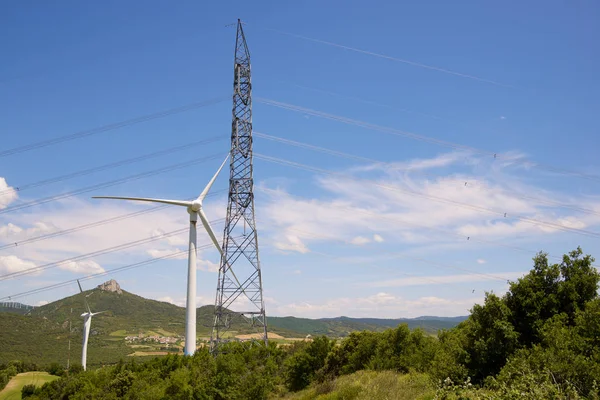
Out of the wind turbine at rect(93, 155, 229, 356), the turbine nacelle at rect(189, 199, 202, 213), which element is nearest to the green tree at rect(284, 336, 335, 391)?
the wind turbine at rect(93, 155, 229, 356)

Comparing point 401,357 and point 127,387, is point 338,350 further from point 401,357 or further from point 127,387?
point 127,387

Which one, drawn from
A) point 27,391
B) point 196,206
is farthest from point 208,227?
point 27,391

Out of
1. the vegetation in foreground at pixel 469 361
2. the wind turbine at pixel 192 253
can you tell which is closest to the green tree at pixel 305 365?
the vegetation in foreground at pixel 469 361

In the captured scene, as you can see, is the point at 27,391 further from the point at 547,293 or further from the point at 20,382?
the point at 547,293

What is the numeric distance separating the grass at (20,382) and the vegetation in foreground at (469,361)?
70900 mm

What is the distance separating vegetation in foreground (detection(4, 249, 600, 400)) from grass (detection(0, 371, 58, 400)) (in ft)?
233

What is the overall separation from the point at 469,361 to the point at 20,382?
149765mm

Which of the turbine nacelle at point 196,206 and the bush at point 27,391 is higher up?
the turbine nacelle at point 196,206

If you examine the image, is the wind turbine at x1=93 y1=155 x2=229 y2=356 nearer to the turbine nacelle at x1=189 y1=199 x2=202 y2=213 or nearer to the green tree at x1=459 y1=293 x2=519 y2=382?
the turbine nacelle at x1=189 y1=199 x2=202 y2=213

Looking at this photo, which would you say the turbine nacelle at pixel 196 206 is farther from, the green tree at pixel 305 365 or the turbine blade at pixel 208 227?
the green tree at pixel 305 365

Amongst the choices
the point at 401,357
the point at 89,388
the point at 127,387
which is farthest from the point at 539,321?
the point at 89,388

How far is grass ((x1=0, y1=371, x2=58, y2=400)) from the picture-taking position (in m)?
124

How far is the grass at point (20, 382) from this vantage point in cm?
12412

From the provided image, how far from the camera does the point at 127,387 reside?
72.2 m
